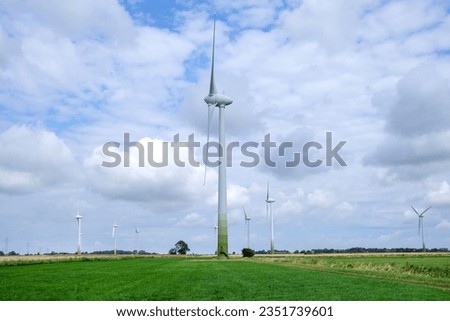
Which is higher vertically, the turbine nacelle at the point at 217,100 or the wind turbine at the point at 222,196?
the turbine nacelle at the point at 217,100

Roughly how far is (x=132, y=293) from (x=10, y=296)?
6221mm

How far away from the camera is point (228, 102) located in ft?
359

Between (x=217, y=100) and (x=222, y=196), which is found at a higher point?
(x=217, y=100)

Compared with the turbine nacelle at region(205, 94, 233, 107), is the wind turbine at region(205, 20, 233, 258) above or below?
below

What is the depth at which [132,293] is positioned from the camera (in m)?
30.1

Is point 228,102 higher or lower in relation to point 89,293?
higher

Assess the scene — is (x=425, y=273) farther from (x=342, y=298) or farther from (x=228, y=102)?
(x=228, y=102)

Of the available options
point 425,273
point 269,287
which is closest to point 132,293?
point 269,287

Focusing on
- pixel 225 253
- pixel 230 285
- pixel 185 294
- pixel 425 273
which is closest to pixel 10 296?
pixel 185 294
